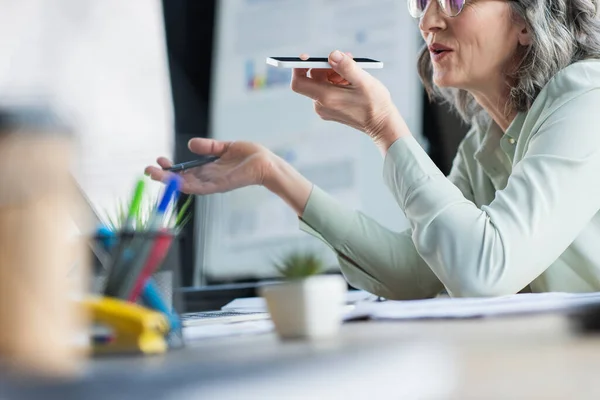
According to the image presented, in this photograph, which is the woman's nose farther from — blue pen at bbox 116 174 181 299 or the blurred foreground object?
the blurred foreground object

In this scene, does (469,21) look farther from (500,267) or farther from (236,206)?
(236,206)

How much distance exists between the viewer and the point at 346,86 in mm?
1323

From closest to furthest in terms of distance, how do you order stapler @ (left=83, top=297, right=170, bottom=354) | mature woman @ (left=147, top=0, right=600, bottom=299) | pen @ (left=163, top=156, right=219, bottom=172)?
stapler @ (left=83, top=297, right=170, bottom=354) → pen @ (left=163, top=156, right=219, bottom=172) → mature woman @ (left=147, top=0, right=600, bottom=299)

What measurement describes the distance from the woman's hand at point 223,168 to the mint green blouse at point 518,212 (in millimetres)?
203

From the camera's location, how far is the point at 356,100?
1298 millimetres

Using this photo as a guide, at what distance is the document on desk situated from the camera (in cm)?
80

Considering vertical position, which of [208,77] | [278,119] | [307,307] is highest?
[307,307]

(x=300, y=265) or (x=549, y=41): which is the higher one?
(x=549, y=41)

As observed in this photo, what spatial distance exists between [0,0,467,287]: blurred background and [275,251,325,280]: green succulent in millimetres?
2342

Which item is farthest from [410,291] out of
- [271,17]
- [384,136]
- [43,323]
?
[271,17]

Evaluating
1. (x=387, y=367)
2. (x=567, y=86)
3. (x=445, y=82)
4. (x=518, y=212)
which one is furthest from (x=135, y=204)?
(x=445, y=82)

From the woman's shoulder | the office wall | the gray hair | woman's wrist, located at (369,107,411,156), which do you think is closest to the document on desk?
woman's wrist, located at (369,107,411,156)

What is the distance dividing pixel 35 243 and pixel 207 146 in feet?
2.12

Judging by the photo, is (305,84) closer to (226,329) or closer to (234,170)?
(234,170)
